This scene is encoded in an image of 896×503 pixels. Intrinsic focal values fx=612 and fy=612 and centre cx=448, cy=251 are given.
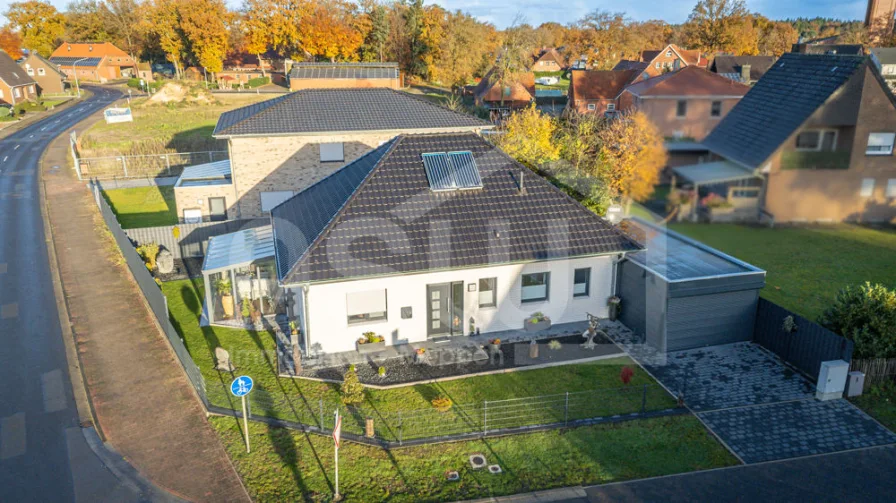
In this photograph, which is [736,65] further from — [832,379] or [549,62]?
[549,62]

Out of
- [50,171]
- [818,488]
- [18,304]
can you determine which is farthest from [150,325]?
[50,171]

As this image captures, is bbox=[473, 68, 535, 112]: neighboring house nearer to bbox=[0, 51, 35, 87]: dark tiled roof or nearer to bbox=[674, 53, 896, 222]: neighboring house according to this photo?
bbox=[0, 51, 35, 87]: dark tiled roof

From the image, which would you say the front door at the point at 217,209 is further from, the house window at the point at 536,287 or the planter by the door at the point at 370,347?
the house window at the point at 536,287

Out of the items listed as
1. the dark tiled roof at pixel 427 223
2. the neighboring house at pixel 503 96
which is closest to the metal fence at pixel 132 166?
the dark tiled roof at pixel 427 223

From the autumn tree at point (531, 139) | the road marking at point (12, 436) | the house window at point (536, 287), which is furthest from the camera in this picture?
the autumn tree at point (531, 139)

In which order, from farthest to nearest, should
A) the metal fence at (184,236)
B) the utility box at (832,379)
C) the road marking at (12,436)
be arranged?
the metal fence at (184,236), the utility box at (832,379), the road marking at (12,436)
